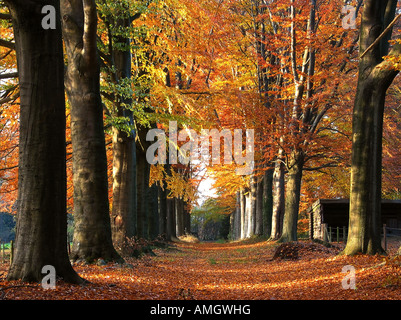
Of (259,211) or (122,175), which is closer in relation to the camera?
(122,175)

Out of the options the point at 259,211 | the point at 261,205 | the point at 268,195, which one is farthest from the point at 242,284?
the point at 261,205

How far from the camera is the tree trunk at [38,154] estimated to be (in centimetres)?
771

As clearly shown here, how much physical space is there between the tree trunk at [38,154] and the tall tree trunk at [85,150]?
2.95m

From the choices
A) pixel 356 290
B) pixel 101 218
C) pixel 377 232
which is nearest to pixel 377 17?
pixel 377 232

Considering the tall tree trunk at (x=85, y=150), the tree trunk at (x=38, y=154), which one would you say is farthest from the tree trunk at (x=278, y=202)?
the tree trunk at (x=38, y=154)

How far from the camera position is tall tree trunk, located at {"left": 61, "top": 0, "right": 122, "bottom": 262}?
11000mm

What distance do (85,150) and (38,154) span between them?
3586 mm

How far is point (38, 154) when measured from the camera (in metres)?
7.77

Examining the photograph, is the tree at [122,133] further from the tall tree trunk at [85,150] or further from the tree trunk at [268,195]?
the tree trunk at [268,195]

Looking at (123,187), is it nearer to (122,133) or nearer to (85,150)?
(122,133)

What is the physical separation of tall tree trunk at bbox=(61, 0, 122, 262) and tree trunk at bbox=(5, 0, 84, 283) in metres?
2.95

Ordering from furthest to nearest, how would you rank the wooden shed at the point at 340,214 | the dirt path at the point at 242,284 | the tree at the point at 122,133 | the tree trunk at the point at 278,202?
the tree trunk at the point at 278,202 → the wooden shed at the point at 340,214 → the tree at the point at 122,133 → the dirt path at the point at 242,284

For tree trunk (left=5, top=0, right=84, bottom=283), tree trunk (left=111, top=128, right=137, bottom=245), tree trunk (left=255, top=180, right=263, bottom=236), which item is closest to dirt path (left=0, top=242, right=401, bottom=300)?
tree trunk (left=5, top=0, right=84, bottom=283)
